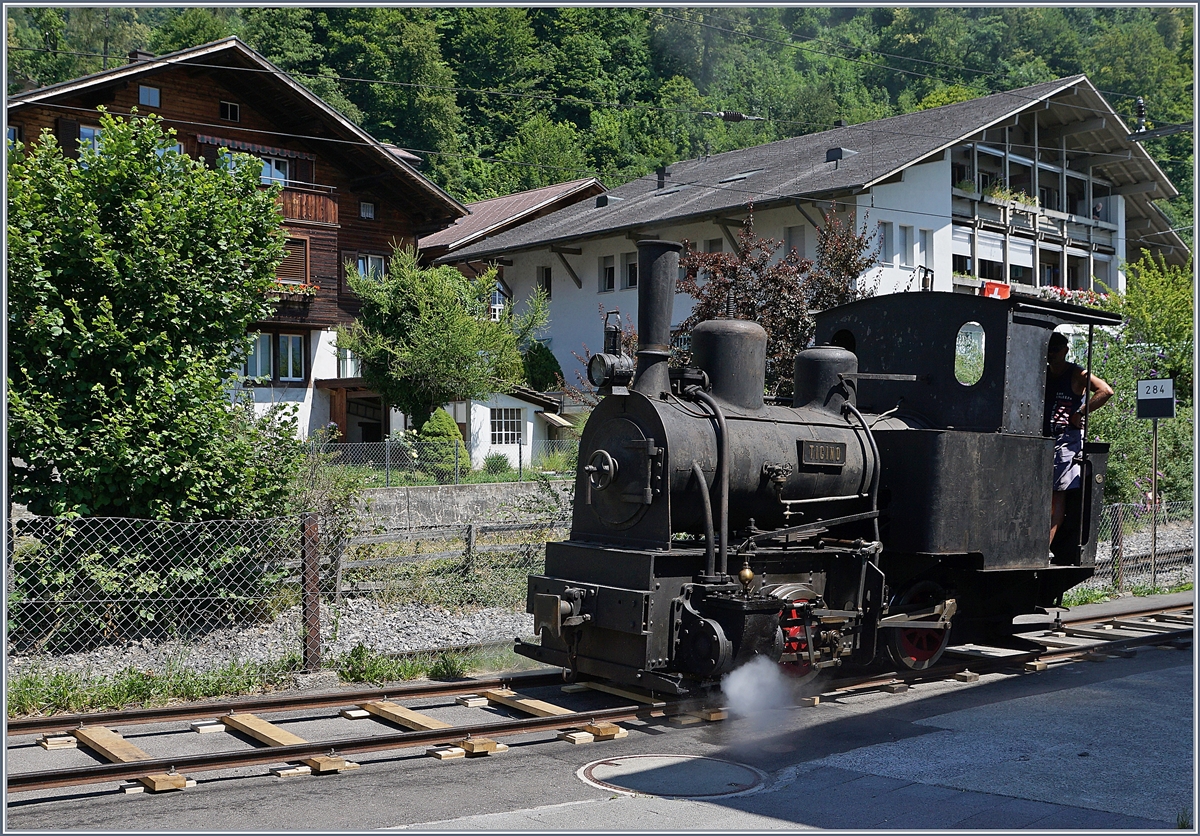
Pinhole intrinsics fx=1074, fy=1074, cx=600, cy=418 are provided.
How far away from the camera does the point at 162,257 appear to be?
917cm

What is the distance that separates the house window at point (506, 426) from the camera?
102 feet

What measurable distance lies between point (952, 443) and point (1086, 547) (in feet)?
7.87

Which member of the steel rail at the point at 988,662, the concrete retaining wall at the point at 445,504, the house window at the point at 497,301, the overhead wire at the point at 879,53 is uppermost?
the overhead wire at the point at 879,53

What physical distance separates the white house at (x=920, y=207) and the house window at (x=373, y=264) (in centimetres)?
397

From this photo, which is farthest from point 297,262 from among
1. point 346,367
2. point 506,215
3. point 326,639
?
point 326,639

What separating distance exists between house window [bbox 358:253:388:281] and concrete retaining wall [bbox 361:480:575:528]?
15.0 metres

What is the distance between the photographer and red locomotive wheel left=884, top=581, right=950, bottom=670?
9.02 meters

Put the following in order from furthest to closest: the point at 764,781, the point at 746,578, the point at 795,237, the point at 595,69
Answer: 1. the point at 595,69
2. the point at 795,237
3. the point at 746,578
4. the point at 764,781

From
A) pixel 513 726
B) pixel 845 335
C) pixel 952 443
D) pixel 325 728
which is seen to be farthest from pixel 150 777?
pixel 845 335

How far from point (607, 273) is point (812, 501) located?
25.1 m

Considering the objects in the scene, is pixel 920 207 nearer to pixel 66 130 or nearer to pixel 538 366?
pixel 538 366

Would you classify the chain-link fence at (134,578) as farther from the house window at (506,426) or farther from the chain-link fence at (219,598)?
the house window at (506,426)

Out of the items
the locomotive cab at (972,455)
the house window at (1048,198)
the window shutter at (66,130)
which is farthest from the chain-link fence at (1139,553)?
the window shutter at (66,130)

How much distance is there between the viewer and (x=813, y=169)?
29.2m
